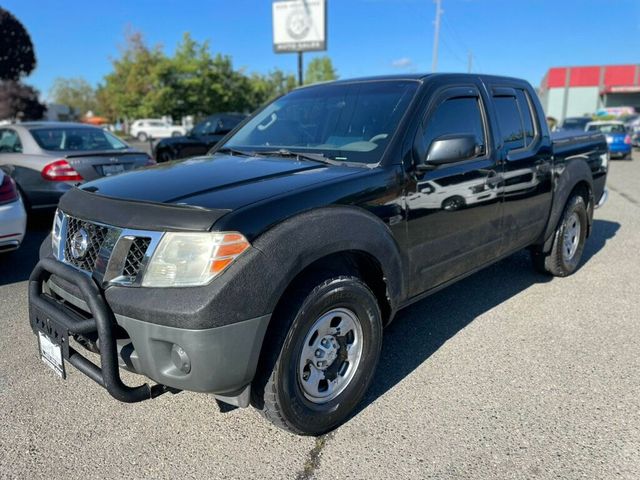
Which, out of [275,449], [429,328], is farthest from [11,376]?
[429,328]

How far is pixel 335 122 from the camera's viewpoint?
11.5ft

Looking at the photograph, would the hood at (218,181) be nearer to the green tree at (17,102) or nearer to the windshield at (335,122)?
the windshield at (335,122)

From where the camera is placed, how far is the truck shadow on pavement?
135 inches

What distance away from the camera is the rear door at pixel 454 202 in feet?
Result: 10.4

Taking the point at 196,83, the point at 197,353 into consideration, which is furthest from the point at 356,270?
the point at 196,83

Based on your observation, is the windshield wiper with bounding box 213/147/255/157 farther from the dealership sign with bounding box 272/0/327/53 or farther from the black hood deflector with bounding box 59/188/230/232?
the dealership sign with bounding box 272/0/327/53

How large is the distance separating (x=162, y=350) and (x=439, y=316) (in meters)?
2.67

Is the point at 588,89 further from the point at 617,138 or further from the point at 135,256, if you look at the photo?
the point at 135,256

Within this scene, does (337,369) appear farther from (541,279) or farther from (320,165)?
(541,279)

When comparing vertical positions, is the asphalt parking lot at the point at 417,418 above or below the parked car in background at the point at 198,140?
below

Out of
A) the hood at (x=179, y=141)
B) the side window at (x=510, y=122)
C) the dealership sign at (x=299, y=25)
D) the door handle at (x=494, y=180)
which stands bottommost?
the hood at (x=179, y=141)

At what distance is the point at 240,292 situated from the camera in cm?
216

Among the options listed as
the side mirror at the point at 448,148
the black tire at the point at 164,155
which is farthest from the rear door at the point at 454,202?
the black tire at the point at 164,155

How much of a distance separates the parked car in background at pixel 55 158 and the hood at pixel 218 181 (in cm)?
429
